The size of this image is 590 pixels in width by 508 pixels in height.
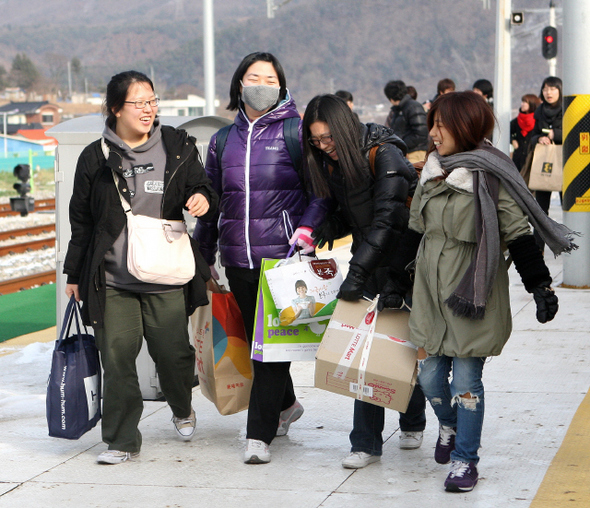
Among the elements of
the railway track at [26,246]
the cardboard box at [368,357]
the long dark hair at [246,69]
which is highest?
the long dark hair at [246,69]

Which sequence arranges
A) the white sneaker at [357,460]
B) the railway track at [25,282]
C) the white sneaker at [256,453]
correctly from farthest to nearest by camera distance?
the railway track at [25,282], the white sneaker at [256,453], the white sneaker at [357,460]

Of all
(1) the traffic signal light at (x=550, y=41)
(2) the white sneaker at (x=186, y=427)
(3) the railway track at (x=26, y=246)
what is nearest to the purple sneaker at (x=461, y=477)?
(2) the white sneaker at (x=186, y=427)

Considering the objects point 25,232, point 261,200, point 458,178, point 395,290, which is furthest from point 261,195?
point 25,232

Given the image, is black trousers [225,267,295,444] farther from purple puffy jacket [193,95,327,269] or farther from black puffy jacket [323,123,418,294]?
black puffy jacket [323,123,418,294]

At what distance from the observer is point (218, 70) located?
180500 mm

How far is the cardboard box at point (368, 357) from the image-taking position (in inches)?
155

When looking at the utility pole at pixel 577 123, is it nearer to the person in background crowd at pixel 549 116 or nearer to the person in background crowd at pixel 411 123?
the person in background crowd at pixel 549 116

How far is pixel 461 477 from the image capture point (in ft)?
12.5

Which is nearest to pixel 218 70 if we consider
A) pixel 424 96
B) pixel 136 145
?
pixel 424 96

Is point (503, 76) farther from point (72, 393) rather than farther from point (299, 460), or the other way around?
point (72, 393)

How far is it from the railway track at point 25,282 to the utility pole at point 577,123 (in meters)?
6.20

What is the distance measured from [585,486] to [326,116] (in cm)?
191

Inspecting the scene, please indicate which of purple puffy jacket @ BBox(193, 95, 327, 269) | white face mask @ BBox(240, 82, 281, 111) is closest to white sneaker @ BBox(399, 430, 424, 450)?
purple puffy jacket @ BBox(193, 95, 327, 269)

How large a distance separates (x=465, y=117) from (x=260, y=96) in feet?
3.56
